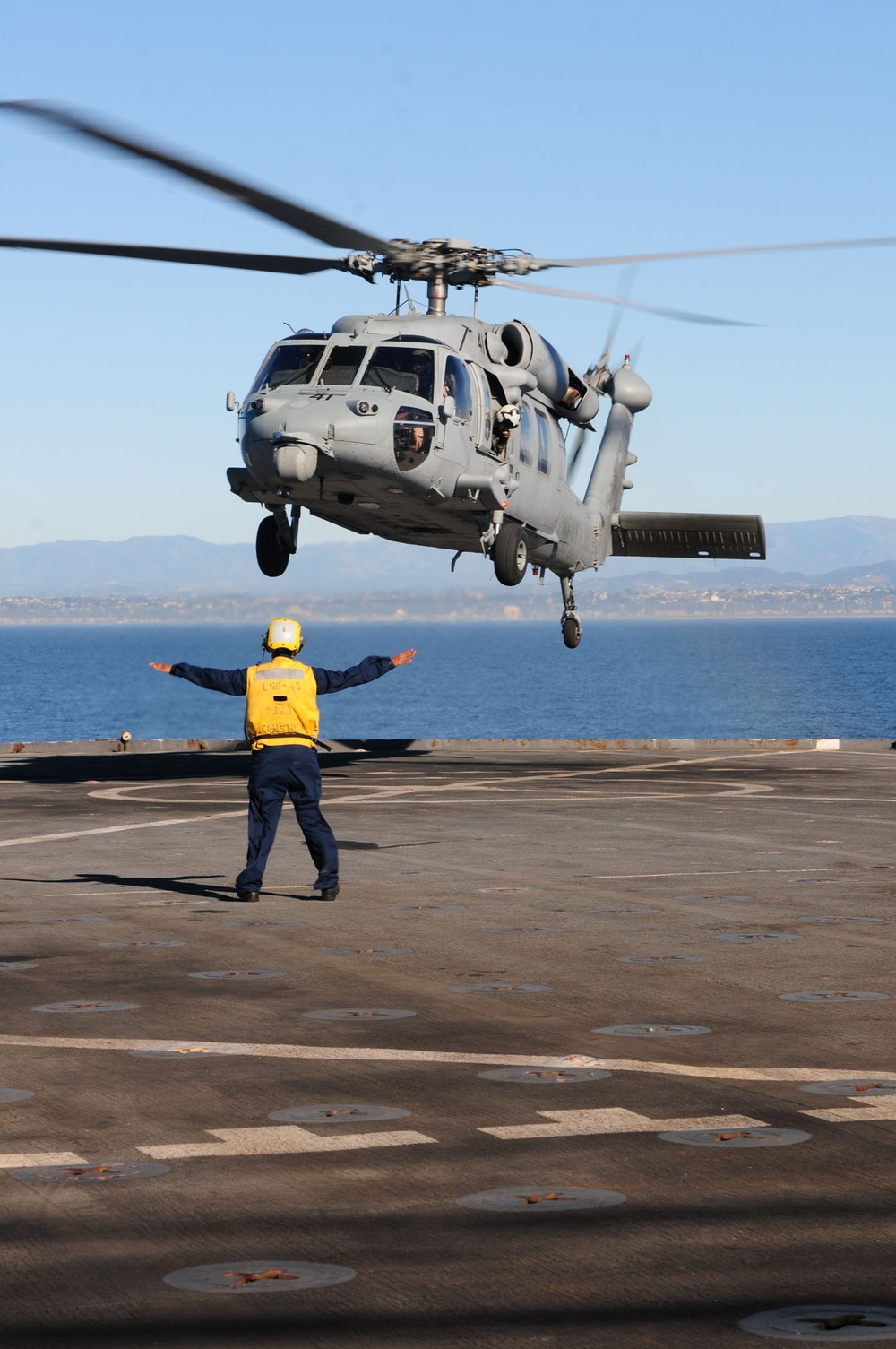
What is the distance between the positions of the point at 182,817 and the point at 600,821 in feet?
16.6

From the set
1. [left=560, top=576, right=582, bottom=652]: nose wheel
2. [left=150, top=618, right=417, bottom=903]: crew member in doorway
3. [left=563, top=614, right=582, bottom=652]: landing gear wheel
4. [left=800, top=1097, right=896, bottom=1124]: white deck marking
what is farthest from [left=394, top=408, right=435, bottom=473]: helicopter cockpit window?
[left=800, top=1097, right=896, bottom=1124]: white deck marking

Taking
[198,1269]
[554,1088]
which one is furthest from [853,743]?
[198,1269]

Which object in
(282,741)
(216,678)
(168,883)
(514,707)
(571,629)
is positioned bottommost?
(514,707)

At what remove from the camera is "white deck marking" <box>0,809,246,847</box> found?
18578 millimetres

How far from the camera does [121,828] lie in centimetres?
1988

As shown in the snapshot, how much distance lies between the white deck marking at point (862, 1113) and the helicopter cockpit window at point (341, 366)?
18830mm

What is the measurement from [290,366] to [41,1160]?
20.0m

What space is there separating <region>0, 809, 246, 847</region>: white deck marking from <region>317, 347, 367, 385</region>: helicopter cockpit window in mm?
6624

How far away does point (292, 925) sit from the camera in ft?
40.7

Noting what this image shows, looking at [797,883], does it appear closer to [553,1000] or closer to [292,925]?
[292,925]

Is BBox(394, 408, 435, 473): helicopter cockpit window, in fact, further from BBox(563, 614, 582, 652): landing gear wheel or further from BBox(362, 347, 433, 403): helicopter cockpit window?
BBox(563, 614, 582, 652): landing gear wheel

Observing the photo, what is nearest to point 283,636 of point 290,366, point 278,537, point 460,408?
point 290,366

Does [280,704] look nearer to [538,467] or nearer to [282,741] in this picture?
[282,741]

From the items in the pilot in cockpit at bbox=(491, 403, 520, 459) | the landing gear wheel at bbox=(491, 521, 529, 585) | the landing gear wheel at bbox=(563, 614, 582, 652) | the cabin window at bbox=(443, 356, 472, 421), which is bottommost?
the landing gear wheel at bbox=(563, 614, 582, 652)
